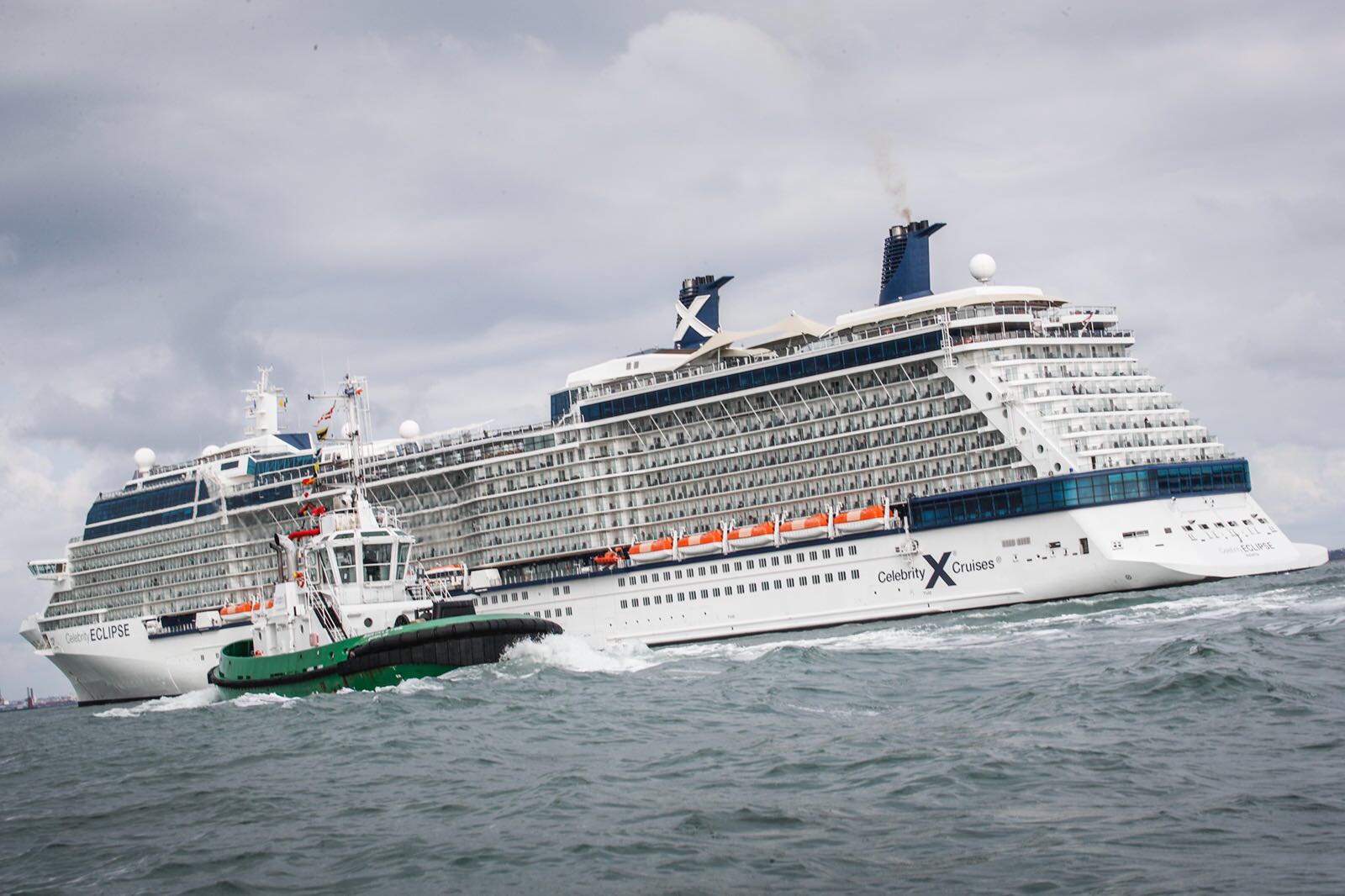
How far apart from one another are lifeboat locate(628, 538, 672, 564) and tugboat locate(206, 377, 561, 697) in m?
15.5

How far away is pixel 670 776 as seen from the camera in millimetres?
21688

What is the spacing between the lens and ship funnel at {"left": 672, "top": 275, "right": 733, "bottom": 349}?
86312 mm

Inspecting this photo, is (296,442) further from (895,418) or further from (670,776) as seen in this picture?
(670,776)

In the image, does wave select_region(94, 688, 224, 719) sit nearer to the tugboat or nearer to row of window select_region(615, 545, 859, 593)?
the tugboat

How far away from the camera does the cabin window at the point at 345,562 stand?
5300 centimetres

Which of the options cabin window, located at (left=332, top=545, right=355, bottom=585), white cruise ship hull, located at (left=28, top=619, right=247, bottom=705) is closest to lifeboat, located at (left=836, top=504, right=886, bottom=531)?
cabin window, located at (left=332, top=545, right=355, bottom=585)

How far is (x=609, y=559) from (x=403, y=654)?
1088 inches

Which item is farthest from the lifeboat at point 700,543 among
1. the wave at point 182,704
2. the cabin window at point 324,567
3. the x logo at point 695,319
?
the wave at point 182,704

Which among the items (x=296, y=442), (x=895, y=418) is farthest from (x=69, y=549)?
(x=895, y=418)

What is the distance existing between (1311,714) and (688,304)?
6779cm

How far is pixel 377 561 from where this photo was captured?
2127 inches

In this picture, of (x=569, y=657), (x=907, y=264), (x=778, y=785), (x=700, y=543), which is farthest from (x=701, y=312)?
(x=778, y=785)

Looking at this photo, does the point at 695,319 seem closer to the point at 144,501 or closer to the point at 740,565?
the point at 740,565

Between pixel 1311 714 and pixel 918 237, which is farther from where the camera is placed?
pixel 918 237
